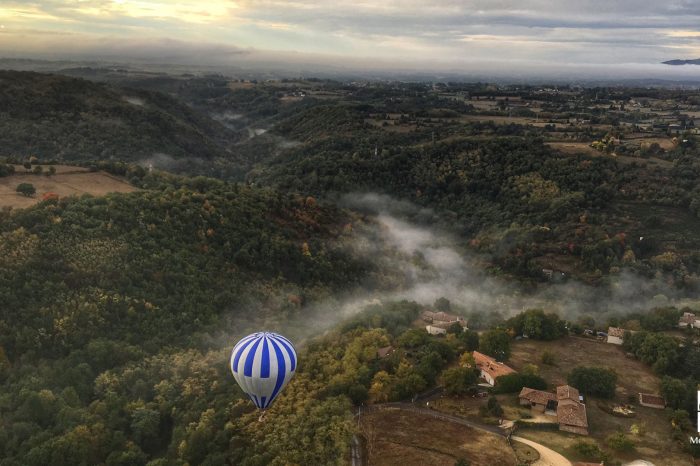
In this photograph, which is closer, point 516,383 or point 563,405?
point 563,405

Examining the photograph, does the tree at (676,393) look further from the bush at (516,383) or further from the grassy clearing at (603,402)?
the bush at (516,383)

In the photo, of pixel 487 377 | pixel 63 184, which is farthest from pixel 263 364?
pixel 63 184

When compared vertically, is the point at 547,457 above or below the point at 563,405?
below

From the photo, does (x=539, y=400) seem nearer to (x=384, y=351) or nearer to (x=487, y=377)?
(x=487, y=377)

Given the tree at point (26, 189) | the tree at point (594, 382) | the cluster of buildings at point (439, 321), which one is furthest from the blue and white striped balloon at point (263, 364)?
the tree at point (26, 189)

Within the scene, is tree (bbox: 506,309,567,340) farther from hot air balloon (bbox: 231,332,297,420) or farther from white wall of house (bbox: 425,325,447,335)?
hot air balloon (bbox: 231,332,297,420)

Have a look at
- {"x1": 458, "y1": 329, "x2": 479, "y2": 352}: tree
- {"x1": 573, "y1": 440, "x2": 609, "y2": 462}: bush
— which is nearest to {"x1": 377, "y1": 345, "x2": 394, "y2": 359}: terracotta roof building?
{"x1": 458, "y1": 329, "x2": 479, "y2": 352}: tree

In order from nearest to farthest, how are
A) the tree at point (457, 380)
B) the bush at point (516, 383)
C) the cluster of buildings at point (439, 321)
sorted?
the tree at point (457, 380) → the bush at point (516, 383) → the cluster of buildings at point (439, 321)

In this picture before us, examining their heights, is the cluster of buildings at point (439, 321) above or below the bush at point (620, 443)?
below
